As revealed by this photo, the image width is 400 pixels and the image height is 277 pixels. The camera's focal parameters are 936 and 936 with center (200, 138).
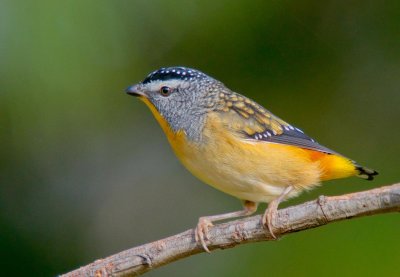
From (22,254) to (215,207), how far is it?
163 centimetres

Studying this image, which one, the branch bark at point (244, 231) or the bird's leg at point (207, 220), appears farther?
the bird's leg at point (207, 220)

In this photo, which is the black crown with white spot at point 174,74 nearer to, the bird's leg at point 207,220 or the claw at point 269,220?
the bird's leg at point 207,220

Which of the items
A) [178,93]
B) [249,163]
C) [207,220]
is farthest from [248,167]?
[178,93]

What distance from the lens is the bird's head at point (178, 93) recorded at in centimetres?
647

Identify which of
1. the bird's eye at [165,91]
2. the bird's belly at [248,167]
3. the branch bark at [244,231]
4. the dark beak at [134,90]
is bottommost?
the branch bark at [244,231]

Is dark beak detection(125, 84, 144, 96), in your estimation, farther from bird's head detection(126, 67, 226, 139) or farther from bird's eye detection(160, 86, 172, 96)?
bird's eye detection(160, 86, 172, 96)

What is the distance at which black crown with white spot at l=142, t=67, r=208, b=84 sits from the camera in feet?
21.5

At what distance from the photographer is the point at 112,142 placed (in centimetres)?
792

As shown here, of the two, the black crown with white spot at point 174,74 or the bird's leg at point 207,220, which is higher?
the black crown with white spot at point 174,74

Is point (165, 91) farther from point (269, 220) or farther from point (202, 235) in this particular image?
point (269, 220)

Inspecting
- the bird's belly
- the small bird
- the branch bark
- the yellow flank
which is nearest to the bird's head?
the small bird

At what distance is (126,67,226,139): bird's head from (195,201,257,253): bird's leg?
68 cm

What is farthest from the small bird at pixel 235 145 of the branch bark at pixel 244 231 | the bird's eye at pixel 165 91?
the branch bark at pixel 244 231

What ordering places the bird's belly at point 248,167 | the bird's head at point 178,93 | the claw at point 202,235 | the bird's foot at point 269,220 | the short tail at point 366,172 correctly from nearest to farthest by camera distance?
the bird's foot at point 269,220 → the claw at point 202,235 → the bird's belly at point 248,167 → the short tail at point 366,172 → the bird's head at point 178,93
